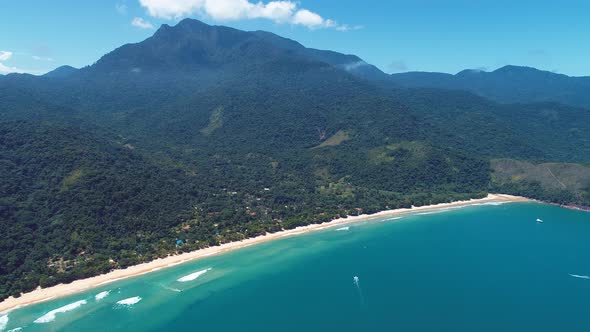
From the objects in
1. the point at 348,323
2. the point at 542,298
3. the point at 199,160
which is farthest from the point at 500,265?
the point at 199,160

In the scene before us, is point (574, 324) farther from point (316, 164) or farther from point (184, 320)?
point (316, 164)

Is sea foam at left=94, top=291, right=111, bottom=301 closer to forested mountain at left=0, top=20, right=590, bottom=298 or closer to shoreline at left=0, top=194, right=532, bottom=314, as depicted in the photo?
shoreline at left=0, top=194, right=532, bottom=314

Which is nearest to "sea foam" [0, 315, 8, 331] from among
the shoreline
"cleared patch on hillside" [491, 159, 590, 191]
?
the shoreline

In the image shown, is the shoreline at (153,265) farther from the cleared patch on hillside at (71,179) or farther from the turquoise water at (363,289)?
the cleared patch on hillside at (71,179)

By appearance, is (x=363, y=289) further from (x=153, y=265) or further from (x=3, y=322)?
(x=3, y=322)

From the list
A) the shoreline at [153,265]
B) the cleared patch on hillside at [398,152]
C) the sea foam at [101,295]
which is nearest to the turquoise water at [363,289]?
the sea foam at [101,295]
